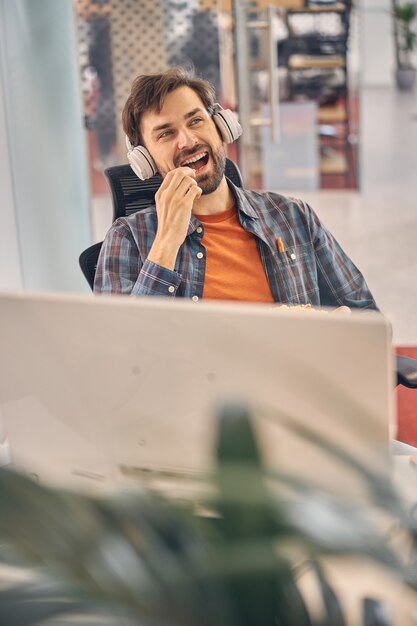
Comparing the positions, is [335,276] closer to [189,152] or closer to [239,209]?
[239,209]

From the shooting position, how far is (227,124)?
90.5 inches

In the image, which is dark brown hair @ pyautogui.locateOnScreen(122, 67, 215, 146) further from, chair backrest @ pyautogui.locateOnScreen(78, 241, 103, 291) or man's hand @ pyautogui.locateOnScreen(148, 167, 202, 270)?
chair backrest @ pyautogui.locateOnScreen(78, 241, 103, 291)

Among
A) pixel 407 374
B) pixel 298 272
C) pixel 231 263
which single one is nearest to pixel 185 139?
pixel 231 263

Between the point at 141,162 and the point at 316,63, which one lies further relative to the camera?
the point at 316,63

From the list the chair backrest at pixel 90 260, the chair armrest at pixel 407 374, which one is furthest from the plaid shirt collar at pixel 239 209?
the chair armrest at pixel 407 374

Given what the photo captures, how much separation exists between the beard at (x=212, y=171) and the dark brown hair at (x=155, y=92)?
4.4 inches

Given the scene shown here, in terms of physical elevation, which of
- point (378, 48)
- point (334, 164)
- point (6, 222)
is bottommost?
point (334, 164)

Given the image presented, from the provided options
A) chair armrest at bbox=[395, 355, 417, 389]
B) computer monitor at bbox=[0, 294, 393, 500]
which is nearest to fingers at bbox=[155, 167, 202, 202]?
chair armrest at bbox=[395, 355, 417, 389]

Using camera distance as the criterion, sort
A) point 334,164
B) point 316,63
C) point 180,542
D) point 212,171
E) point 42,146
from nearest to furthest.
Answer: point 180,542 < point 212,171 < point 42,146 < point 334,164 < point 316,63

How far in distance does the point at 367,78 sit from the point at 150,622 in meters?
13.8

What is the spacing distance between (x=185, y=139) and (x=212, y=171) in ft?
0.33

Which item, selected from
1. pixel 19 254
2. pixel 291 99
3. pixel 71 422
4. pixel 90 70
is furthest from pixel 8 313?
pixel 291 99

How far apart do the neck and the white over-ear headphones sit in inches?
4.5

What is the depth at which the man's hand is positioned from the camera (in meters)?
2.13
